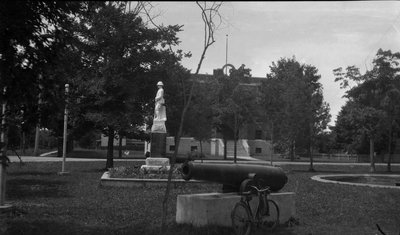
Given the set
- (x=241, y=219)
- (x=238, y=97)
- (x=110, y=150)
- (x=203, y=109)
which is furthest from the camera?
(x=203, y=109)

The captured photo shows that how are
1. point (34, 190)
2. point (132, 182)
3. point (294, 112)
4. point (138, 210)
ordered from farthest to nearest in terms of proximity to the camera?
point (294, 112), point (132, 182), point (34, 190), point (138, 210)

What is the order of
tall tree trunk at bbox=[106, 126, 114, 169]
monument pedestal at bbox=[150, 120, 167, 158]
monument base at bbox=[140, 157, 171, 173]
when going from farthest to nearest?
1. tall tree trunk at bbox=[106, 126, 114, 169]
2. monument pedestal at bbox=[150, 120, 167, 158]
3. monument base at bbox=[140, 157, 171, 173]

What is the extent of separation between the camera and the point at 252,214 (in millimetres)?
8258

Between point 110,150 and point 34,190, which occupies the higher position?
point 110,150

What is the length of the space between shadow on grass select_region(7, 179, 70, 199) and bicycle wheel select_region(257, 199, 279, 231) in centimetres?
668

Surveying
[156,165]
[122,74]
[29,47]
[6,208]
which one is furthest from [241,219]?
[122,74]

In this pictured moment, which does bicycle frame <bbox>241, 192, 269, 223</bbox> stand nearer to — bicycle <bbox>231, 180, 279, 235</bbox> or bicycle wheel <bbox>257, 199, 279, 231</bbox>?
bicycle <bbox>231, 180, 279, 235</bbox>

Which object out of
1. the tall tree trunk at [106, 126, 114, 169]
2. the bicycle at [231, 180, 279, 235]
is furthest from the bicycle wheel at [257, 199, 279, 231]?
the tall tree trunk at [106, 126, 114, 169]

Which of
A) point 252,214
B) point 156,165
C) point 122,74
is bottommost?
point 252,214

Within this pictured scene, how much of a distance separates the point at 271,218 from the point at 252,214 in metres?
Answer: 0.79

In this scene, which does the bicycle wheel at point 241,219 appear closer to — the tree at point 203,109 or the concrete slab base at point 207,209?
the concrete slab base at point 207,209

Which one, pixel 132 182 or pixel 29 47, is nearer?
pixel 29 47

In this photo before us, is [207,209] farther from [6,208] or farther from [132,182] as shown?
[132,182]

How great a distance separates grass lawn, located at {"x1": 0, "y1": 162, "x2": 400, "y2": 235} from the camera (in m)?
8.49
